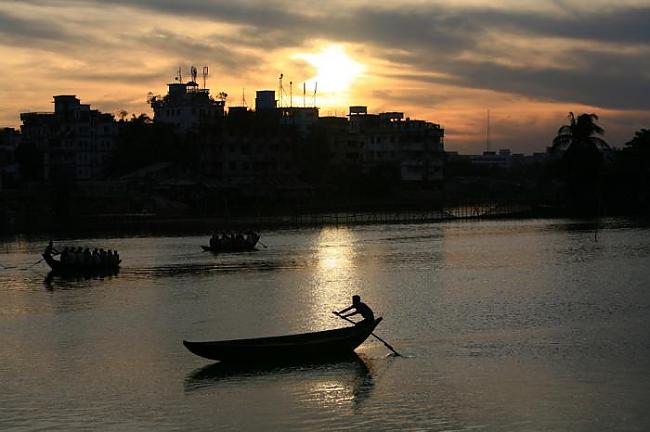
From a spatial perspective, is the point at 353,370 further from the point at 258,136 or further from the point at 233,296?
the point at 258,136

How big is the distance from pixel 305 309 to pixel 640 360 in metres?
21.0

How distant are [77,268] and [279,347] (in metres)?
41.1

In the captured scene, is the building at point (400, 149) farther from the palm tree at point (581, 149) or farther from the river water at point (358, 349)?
the river water at point (358, 349)

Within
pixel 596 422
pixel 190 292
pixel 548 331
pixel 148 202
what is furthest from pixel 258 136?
pixel 596 422

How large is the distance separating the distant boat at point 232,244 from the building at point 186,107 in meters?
72.1

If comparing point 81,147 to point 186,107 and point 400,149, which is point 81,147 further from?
point 400,149

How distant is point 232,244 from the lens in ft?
300

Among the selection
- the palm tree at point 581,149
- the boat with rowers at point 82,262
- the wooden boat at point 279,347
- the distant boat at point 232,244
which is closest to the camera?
the wooden boat at point 279,347

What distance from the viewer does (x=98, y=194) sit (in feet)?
469

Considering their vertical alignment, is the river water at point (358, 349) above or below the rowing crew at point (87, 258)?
below

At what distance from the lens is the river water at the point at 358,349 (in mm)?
30906

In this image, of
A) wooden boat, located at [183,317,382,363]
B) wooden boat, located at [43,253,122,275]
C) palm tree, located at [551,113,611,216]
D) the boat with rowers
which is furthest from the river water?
palm tree, located at [551,113,611,216]

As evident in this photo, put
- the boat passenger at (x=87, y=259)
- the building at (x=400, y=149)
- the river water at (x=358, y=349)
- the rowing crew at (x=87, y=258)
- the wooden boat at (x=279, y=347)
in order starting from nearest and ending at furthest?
the river water at (x=358, y=349) → the wooden boat at (x=279, y=347) → the rowing crew at (x=87, y=258) → the boat passenger at (x=87, y=259) → the building at (x=400, y=149)

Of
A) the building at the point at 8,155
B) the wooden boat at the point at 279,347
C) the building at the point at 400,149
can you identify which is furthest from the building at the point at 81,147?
the wooden boat at the point at 279,347
